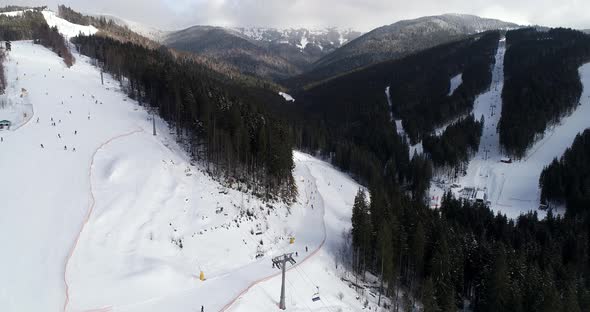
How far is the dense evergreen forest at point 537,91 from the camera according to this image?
120m

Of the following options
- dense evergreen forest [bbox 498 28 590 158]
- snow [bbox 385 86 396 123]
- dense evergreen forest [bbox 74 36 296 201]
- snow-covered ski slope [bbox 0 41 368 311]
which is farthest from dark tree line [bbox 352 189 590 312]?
snow [bbox 385 86 396 123]

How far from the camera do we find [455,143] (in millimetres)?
118312

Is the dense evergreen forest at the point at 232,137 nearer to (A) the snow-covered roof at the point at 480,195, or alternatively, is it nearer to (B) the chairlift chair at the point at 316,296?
(B) the chairlift chair at the point at 316,296

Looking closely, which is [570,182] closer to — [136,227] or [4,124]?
[136,227]

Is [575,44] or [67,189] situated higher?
[575,44]

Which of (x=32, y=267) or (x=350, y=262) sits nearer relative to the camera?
(x=32, y=267)

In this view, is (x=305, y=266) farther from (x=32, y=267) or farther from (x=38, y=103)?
(x=38, y=103)

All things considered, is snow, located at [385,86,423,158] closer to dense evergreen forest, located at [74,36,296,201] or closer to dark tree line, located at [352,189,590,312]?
dense evergreen forest, located at [74,36,296,201]

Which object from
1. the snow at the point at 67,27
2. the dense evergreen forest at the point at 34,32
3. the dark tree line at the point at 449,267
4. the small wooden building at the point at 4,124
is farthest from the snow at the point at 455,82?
the snow at the point at 67,27

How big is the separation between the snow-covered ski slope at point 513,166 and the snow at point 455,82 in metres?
25.7

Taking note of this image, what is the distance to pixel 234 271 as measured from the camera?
113 feet

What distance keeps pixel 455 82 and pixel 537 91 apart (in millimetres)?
48448

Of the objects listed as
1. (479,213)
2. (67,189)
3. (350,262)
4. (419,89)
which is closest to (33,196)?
(67,189)

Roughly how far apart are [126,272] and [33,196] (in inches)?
598
